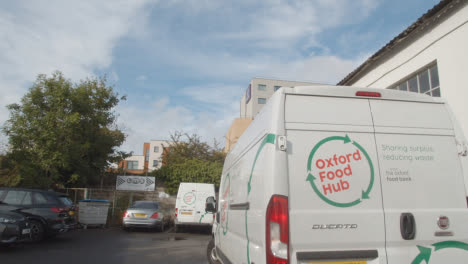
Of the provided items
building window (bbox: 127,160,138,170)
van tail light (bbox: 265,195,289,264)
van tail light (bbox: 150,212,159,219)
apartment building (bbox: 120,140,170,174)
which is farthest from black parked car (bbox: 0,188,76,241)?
building window (bbox: 127,160,138,170)

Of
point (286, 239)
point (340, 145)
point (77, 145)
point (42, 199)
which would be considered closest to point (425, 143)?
point (340, 145)

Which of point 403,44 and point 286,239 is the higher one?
point 403,44

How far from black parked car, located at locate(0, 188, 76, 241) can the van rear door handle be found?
33.3 ft

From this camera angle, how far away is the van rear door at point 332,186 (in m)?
3.05

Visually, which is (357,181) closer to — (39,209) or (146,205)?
Answer: (39,209)

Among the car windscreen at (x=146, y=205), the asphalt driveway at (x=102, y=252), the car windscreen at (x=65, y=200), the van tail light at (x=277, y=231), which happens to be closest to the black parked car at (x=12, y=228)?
the asphalt driveway at (x=102, y=252)

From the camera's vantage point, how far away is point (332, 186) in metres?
3.18

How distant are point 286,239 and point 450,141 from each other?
208 centimetres

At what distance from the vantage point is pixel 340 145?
3.31 meters

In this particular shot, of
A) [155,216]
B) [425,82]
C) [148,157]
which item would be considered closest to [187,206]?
[155,216]

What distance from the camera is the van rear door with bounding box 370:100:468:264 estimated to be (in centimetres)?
320

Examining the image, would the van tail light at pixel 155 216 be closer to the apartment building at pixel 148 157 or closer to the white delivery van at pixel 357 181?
the white delivery van at pixel 357 181

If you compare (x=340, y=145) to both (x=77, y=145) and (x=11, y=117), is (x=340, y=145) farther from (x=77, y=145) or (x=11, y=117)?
(x=11, y=117)

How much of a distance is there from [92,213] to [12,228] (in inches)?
288
